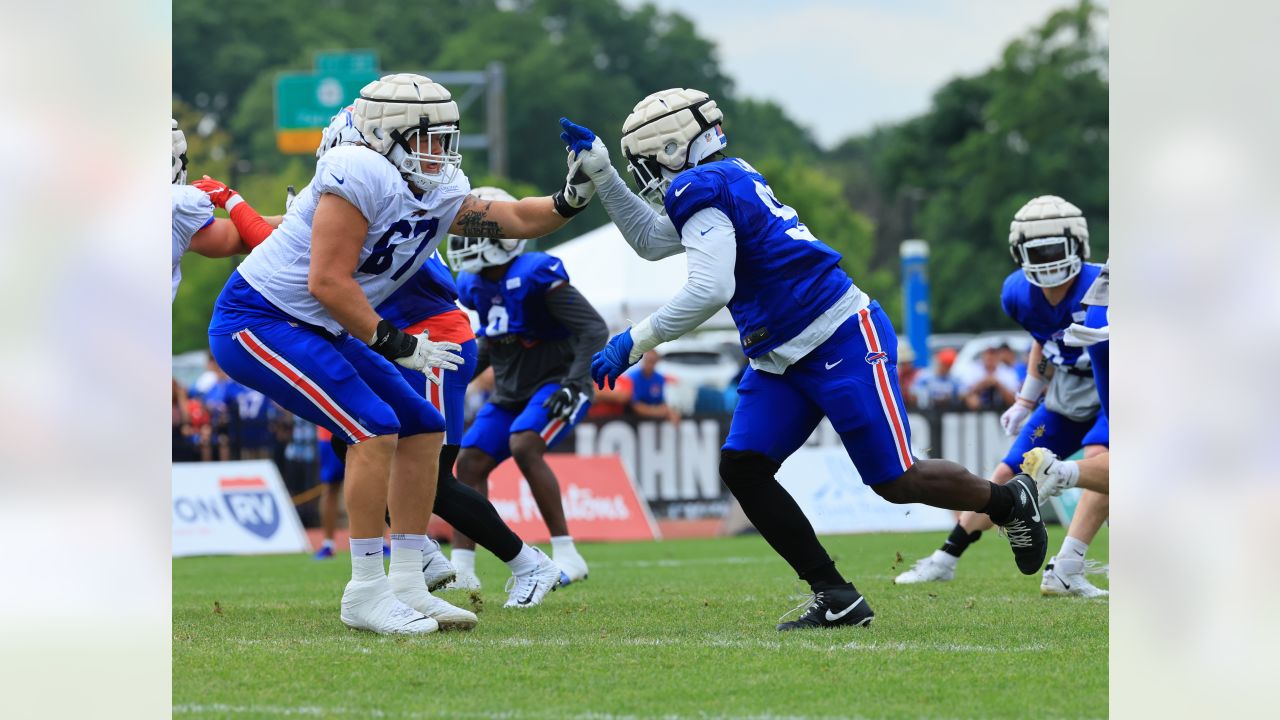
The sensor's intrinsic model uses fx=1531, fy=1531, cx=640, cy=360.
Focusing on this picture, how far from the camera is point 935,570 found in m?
8.41

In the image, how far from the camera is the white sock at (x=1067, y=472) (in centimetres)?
642

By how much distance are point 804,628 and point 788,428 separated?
0.77m

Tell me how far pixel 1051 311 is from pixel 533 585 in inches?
120

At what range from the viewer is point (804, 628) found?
19.3 feet

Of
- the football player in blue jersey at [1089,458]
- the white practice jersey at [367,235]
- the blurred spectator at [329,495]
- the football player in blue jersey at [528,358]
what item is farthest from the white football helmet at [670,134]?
the blurred spectator at [329,495]

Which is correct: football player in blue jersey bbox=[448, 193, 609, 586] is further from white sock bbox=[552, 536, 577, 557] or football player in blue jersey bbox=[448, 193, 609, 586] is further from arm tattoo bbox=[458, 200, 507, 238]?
arm tattoo bbox=[458, 200, 507, 238]

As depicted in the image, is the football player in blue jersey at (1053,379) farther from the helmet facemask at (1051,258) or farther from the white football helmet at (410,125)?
the white football helmet at (410,125)

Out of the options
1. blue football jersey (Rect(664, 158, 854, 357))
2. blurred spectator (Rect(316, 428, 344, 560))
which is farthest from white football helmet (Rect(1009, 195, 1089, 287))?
blurred spectator (Rect(316, 428, 344, 560))

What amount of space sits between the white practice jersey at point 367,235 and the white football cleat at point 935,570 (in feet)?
12.1

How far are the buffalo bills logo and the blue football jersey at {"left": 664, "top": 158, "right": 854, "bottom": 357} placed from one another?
994 centimetres

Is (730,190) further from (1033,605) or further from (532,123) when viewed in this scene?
(532,123)

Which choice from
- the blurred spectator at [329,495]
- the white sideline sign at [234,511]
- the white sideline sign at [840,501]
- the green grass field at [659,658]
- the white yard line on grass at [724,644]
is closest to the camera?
the green grass field at [659,658]

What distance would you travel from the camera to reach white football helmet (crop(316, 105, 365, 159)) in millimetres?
5922
